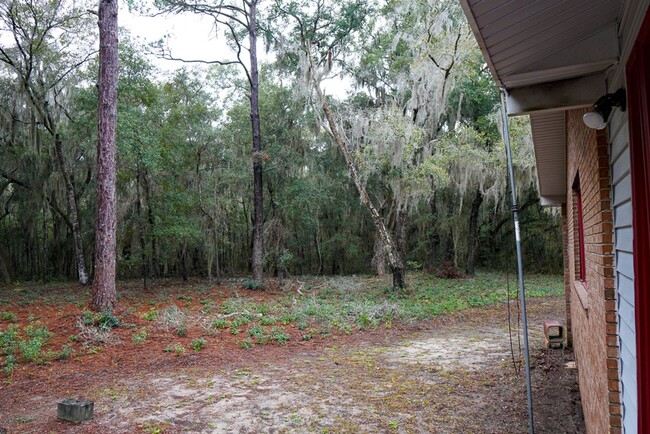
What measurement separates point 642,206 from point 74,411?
14.8 ft

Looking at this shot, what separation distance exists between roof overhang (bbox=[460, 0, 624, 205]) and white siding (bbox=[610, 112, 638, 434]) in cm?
33

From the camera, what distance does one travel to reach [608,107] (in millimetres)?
1847

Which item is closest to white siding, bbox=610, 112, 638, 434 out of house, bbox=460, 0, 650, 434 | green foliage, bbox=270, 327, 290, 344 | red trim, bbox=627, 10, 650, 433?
house, bbox=460, 0, 650, 434

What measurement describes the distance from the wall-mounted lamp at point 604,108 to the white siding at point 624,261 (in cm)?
4

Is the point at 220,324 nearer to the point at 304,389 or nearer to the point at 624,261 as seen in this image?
the point at 304,389

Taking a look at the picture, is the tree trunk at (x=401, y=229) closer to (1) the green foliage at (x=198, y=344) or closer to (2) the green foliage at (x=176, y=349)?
(1) the green foliage at (x=198, y=344)

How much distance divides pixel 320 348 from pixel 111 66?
6.29 meters

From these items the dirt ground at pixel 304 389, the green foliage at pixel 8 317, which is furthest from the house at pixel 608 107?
the green foliage at pixel 8 317

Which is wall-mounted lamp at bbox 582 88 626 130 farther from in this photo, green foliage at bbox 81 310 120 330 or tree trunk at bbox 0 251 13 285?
tree trunk at bbox 0 251 13 285

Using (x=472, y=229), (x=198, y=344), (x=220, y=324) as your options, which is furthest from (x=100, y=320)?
(x=472, y=229)

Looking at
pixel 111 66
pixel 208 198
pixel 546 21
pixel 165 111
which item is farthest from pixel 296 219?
pixel 546 21

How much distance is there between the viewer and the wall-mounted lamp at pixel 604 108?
173 cm

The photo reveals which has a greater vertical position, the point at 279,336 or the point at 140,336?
the point at 140,336

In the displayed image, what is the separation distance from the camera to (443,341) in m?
7.59
